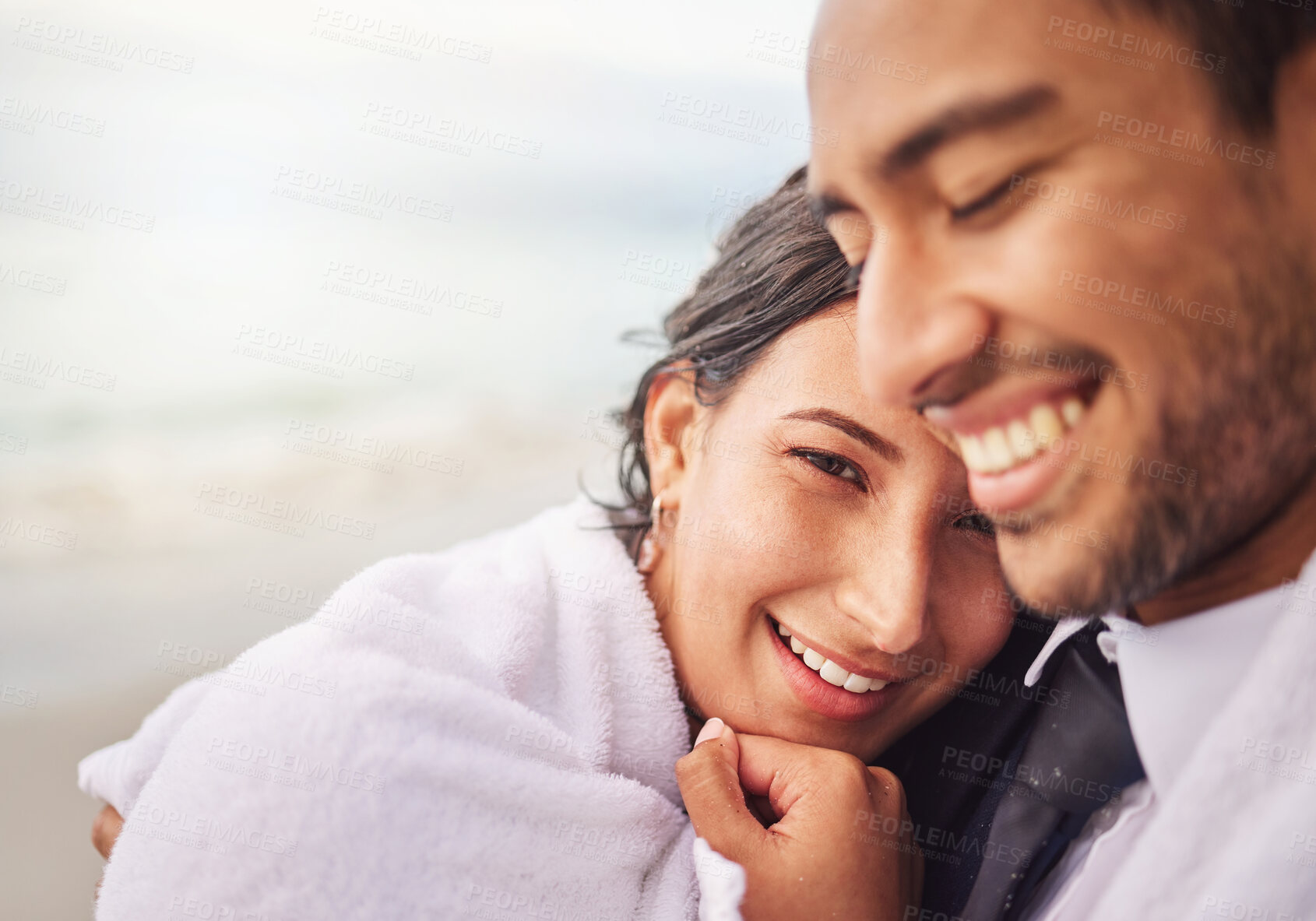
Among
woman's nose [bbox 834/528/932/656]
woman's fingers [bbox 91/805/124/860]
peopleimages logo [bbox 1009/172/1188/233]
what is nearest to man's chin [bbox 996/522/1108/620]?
woman's nose [bbox 834/528/932/656]

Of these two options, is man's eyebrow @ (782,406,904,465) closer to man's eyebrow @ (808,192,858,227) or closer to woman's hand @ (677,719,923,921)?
man's eyebrow @ (808,192,858,227)

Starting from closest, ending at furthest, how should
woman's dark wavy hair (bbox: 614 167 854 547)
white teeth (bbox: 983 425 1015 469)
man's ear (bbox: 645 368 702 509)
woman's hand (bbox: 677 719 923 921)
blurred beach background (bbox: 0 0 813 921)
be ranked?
white teeth (bbox: 983 425 1015 469), woman's hand (bbox: 677 719 923 921), woman's dark wavy hair (bbox: 614 167 854 547), man's ear (bbox: 645 368 702 509), blurred beach background (bbox: 0 0 813 921)

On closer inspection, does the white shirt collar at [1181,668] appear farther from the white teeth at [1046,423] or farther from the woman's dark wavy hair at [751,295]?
the woman's dark wavy hair at [751,295]

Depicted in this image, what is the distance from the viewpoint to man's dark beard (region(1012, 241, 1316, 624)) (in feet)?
1.98

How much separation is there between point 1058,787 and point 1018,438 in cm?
35

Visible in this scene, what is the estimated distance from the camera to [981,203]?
632 mm

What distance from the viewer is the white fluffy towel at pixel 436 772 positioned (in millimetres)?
789

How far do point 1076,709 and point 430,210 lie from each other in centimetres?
112

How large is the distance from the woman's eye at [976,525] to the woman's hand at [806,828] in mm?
241

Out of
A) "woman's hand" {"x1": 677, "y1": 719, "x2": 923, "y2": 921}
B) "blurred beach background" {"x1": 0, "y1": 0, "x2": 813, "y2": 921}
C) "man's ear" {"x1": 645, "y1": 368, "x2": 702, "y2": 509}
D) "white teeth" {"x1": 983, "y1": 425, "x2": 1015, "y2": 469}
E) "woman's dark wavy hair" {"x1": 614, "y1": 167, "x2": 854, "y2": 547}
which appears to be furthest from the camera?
"blurred beach background" {"x1": 0, "y1": 0, "x2": 813, "y2": 921}

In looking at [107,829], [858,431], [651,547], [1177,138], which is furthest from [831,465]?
[107,829]

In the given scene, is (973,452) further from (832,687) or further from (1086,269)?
(832,687)

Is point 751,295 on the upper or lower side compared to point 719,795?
upper

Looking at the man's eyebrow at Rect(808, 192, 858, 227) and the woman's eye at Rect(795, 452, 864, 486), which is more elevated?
the man's eyebrow at Rect(808, 192, 858, 227)
